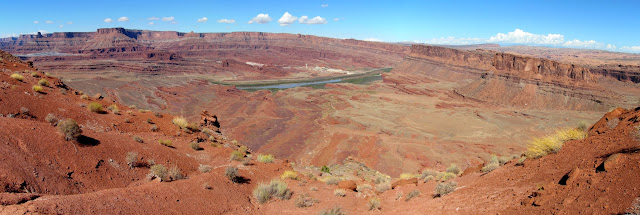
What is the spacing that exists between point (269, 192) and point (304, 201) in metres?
1.08

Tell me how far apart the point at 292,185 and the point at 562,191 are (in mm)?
7129

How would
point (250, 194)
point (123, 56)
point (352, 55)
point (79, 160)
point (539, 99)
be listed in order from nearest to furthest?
1. point (79, 160)
2. point (250, 194)
3. point (539, 99)
4. point (123, 56)
5. point (352, 55)

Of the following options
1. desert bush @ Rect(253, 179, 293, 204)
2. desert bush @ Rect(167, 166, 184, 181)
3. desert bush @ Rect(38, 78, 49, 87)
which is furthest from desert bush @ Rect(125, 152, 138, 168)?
desert bush @ Rect(38, 78, 49, 87)

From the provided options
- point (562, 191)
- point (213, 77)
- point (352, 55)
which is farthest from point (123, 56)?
point (562, 191)

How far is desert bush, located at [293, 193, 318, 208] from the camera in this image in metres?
8.02

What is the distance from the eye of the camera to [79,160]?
744 centimetres

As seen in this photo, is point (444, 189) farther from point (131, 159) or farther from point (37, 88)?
point (37, 88)

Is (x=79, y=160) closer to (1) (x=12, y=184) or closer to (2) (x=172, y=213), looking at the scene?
(1) (x=12, y=184)

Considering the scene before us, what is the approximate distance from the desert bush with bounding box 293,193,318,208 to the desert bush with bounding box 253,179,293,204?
0.47 metres

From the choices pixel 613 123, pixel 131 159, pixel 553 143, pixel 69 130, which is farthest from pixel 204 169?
pixel 613 123

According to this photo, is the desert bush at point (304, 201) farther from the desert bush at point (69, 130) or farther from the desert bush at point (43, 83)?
the desert bush at point (43, 83)

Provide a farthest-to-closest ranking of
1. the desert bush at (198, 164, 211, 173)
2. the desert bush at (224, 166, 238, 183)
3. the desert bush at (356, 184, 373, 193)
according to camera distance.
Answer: the desert bush at (356, 184, 373, 193) < the desert bush at (198, 164, 211, 173) < the desert bush at (224, 166, 238, 183)

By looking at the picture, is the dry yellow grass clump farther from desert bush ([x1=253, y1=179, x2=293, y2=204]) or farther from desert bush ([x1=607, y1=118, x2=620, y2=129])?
desert bush ([x1=253, y1=179, x2=293, y2=204])

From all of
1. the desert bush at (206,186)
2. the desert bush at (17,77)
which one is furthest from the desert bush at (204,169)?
the desert bush at (17,77)
